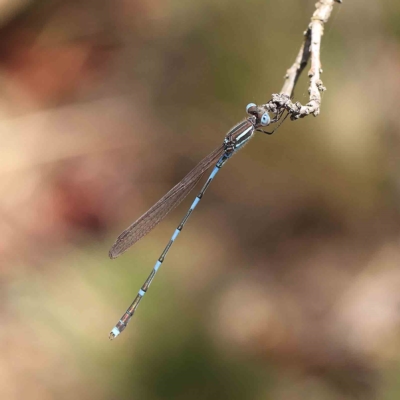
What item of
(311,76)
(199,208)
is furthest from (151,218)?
(311,76)

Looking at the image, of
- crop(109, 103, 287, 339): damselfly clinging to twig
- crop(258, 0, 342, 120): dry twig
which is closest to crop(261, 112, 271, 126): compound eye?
crop(258, 0, 342, 120): dry twig

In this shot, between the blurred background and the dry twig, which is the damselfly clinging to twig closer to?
the blurred background

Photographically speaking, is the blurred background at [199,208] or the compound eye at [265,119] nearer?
the compound eye at [265,119]

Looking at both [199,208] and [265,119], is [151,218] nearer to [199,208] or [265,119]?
[199,208]

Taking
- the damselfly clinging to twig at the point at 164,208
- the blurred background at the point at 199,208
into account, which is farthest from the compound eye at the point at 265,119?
the blurred background at the point at 199,208

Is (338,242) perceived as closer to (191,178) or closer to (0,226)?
(191,178)

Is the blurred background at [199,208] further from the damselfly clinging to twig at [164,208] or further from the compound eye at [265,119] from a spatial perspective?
the compound eye at [265,119]

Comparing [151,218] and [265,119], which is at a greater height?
[151,218]

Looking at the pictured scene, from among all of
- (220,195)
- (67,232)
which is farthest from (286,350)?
(67,232)
